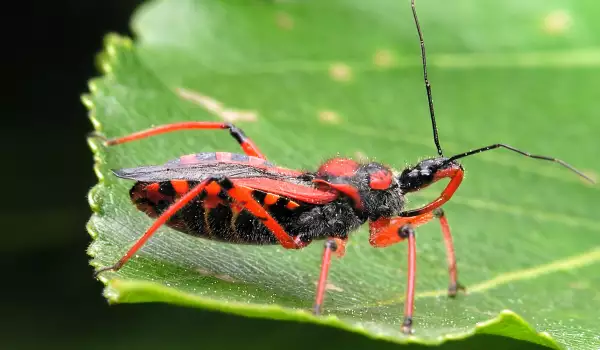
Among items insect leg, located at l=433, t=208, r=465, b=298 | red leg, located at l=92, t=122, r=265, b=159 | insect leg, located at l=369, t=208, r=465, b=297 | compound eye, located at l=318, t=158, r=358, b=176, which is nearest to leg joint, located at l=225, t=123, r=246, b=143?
→ red leg, located at l=92, t=122, r=265, b=159

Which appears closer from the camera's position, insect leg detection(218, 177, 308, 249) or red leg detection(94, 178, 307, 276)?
red leg detection(94, 178, 307, 276)

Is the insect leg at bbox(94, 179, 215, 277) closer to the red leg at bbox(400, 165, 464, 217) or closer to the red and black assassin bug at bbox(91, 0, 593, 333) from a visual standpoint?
the red and black assassin bug at bbox(91, 0, 593, 333)

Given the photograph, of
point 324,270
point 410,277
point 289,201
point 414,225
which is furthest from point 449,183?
point 324,270

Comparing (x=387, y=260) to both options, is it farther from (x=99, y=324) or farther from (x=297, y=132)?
(x=99, y=324)

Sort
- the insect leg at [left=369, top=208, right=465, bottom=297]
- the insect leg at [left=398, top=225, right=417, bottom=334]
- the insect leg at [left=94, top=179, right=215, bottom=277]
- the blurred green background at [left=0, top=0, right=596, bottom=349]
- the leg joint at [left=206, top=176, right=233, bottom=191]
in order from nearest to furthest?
the insect leg at [left=398, top=225, right=417, bottom=334]
the insect leg at [left=94, top=179, right=215, bottom=277]
the leg joint at [left=206, top=176, right=233, bottom=191]
the insect leg at [left=369, top=208, right=465, bottom=297]
the blurred green background at [left=0, top=0, right=596, bottom=349]

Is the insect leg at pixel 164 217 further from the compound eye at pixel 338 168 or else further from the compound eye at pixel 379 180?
the compound eye at pixel 379 180

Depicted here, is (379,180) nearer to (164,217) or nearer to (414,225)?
(414,225)
